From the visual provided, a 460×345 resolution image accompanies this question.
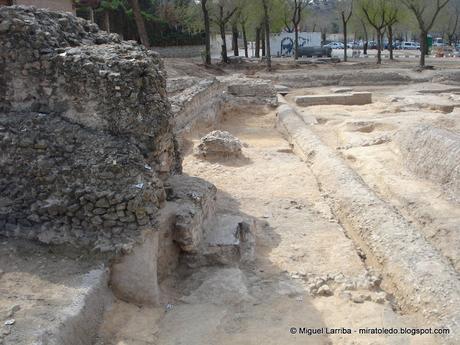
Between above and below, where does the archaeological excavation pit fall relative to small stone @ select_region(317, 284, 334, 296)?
above

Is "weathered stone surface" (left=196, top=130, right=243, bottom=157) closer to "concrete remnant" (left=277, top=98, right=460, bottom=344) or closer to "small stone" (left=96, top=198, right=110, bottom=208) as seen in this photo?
"concrete remnant" (left=277, top=98, right=460, bottom=344)

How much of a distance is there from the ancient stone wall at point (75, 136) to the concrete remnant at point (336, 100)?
12207mm

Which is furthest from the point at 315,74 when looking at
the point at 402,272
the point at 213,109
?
the point at 402,272

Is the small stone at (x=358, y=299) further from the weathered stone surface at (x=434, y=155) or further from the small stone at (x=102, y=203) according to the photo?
the weathered stone surface at (x=434, y=155)

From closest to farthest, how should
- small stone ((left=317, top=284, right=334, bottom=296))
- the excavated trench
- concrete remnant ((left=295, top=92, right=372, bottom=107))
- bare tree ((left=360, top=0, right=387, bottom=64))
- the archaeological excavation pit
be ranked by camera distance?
the archaeological excavation pit, the excavated trench, small stone ((left=317, top=284, right=334, bottom=296)), concrete remnant ((left=295, top=92, right=372, bottom=107)), bare tree ((left=360, top=0, right=387, bottom=64))

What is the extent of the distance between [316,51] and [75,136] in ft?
122

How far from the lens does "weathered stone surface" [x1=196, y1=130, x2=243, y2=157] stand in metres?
9.52

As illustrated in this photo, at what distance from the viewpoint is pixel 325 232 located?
629 centimetres

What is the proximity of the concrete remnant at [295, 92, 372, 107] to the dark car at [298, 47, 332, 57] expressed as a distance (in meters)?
23.5

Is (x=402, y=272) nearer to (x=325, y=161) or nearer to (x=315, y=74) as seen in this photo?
(x=325, y=161)

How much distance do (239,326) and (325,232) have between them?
245 centimetres

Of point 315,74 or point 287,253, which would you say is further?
point 315,74

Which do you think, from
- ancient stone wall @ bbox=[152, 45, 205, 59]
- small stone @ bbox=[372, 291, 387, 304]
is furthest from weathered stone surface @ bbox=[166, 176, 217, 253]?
ancient stone wall @ bbox=[152, 45, 205, 59]

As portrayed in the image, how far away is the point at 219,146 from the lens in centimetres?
952
